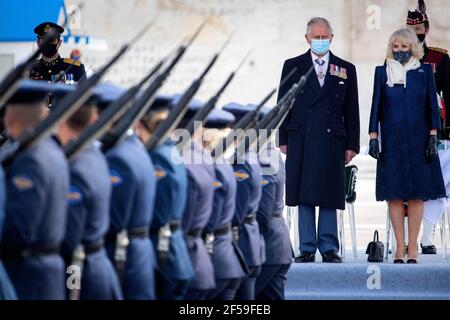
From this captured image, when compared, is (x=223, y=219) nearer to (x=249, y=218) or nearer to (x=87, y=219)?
(x=249, y=218)

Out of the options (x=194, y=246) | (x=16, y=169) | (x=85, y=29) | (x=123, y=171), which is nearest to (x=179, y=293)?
(x=194, y=246)

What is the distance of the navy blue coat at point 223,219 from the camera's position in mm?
10945

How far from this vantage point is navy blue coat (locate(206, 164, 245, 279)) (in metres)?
10.9

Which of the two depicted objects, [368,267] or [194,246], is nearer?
[194,246]

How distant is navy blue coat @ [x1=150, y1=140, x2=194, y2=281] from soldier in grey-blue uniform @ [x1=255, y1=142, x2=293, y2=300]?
2.40 meters

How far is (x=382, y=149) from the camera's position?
50.1 feet

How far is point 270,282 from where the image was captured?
1280 centimetres

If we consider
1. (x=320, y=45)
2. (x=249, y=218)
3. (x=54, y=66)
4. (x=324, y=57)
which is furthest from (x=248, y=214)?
(x=54, y=66)

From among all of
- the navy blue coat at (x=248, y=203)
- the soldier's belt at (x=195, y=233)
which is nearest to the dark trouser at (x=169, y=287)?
the soldier's belt at (x=195, y=233)

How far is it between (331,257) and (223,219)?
4222 mm

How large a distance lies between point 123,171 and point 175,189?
633 mm

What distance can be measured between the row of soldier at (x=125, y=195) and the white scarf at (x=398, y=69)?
9.74 feet

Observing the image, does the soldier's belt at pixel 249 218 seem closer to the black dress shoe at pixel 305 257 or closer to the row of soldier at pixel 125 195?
the row of soldier at pixel 125 195
